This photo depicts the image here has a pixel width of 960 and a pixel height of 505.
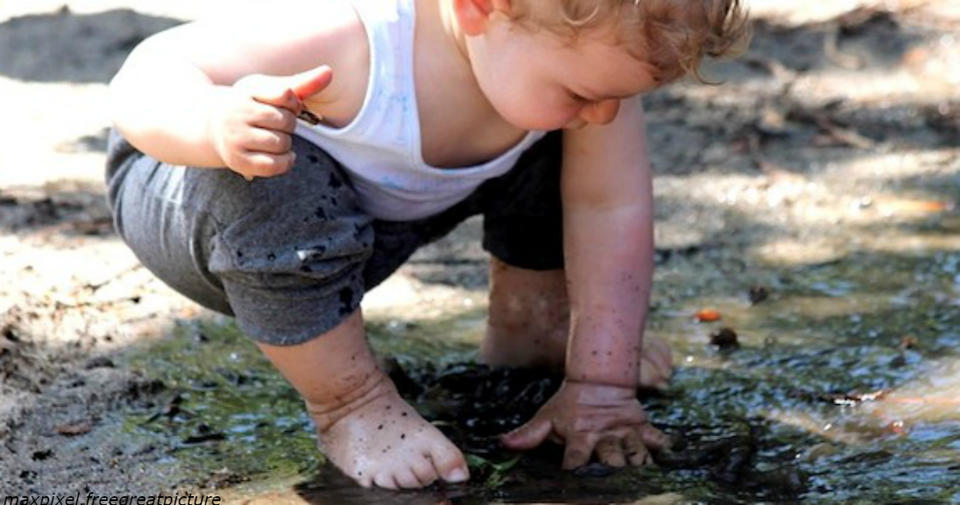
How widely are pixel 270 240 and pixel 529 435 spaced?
499 mm

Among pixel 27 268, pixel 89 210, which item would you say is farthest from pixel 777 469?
pixel 89 210

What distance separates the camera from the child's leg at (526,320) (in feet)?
9.29

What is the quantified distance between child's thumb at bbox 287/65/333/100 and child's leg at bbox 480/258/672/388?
80 cm

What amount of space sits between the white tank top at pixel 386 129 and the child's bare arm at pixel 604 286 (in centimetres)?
20

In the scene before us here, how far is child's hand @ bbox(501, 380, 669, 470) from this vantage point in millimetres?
2445

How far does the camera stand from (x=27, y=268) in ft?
10.6

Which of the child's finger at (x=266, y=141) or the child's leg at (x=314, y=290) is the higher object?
the child's finger at (x=266, y=141)

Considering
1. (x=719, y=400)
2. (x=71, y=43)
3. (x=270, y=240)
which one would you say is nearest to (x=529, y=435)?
(x=719, y=400)

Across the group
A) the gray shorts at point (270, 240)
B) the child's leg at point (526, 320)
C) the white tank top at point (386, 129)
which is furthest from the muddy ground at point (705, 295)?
the white tank top at point (386, 129)

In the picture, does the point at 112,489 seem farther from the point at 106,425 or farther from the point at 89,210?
the point at 89,210

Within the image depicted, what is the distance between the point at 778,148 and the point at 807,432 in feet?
5.00

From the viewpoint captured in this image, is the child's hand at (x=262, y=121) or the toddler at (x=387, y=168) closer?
the child's hand at (x=262, y=121)

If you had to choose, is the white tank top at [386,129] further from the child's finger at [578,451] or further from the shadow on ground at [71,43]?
the shadow on ground at [71,43]

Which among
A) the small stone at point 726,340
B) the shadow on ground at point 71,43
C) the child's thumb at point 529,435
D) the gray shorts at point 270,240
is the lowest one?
the child's thumb at point 529,435
